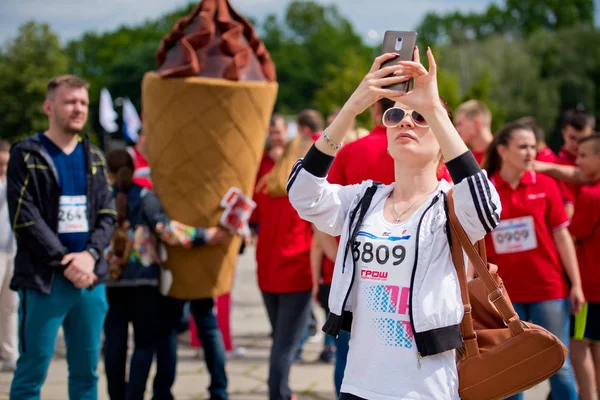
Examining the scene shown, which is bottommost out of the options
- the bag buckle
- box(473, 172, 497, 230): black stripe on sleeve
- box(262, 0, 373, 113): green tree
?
the bag buckle

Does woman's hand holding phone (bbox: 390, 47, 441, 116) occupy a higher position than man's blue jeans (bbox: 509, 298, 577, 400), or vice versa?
woman's hand holding phone (bbox: 390, 47, 441, 116)

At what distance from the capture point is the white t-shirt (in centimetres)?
248

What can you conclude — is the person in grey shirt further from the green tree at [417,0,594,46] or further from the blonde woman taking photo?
the green tree at [417,0,594,46]

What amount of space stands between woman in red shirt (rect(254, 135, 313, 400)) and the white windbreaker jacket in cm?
221

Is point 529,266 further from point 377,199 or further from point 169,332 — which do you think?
point 169,332

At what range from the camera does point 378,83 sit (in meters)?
2.50

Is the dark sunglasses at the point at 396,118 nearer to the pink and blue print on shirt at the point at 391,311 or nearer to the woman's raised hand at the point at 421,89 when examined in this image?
the woman's raised hand at the point at 421,89

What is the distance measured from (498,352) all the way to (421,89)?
93cm

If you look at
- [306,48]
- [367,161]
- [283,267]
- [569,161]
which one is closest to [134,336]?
[283,267]

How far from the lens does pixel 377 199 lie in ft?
9.18

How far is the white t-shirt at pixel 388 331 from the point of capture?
2484mm

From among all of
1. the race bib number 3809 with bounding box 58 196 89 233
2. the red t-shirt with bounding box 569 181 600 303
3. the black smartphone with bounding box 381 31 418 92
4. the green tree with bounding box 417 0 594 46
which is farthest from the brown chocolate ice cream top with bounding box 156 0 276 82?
the green tree with bounding box 417 0 594 46

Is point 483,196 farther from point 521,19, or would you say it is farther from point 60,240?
point 521,19

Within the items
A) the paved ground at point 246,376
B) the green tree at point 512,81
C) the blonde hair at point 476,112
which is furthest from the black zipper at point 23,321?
the green tree at point 512,81
